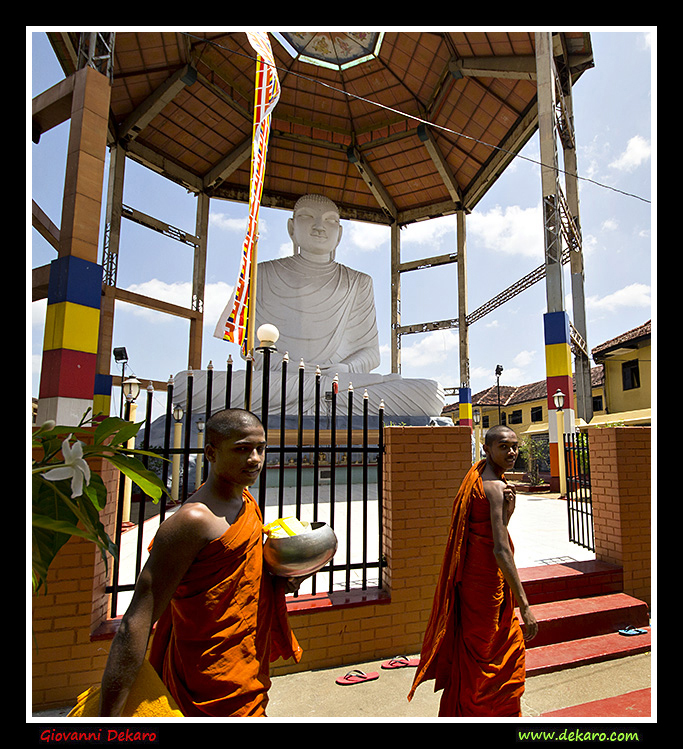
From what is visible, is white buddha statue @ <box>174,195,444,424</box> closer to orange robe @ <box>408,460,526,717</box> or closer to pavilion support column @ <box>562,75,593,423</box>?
pavilion support column @ <box>562,75,593,423</box>

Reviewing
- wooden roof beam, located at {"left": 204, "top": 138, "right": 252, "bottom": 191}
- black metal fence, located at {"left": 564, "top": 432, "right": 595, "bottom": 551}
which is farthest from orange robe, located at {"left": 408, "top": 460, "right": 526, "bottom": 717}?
wooden roof beam, located at {"left": 204, "top": 138, "right": 252, "bottom": 191}

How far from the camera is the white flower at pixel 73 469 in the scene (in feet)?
3.30

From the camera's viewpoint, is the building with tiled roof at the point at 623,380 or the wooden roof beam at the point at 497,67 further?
the building with tiled roof at the point at 623,380

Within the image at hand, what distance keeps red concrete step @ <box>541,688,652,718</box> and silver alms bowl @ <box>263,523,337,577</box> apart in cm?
185

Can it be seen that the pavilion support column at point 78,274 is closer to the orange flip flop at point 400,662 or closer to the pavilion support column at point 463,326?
the orange flip flop at point 400,662

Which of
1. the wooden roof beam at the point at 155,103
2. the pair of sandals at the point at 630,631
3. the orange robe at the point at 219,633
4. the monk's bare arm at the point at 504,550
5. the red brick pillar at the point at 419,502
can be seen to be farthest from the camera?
the wooden roof beam at the point at 155,103

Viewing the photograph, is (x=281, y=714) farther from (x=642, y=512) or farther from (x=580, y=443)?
(x=580, y=443)

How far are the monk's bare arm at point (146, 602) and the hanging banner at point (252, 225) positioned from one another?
129 inches

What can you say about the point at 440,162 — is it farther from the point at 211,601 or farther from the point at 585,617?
the point at 211,601

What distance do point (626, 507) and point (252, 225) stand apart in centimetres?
501

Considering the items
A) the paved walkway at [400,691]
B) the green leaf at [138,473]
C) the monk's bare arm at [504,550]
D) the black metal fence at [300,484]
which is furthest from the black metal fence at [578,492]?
the green leaf at [138,473]

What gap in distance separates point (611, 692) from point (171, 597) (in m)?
2.84

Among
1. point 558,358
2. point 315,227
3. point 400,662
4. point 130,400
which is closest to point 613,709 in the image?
point 400,662
